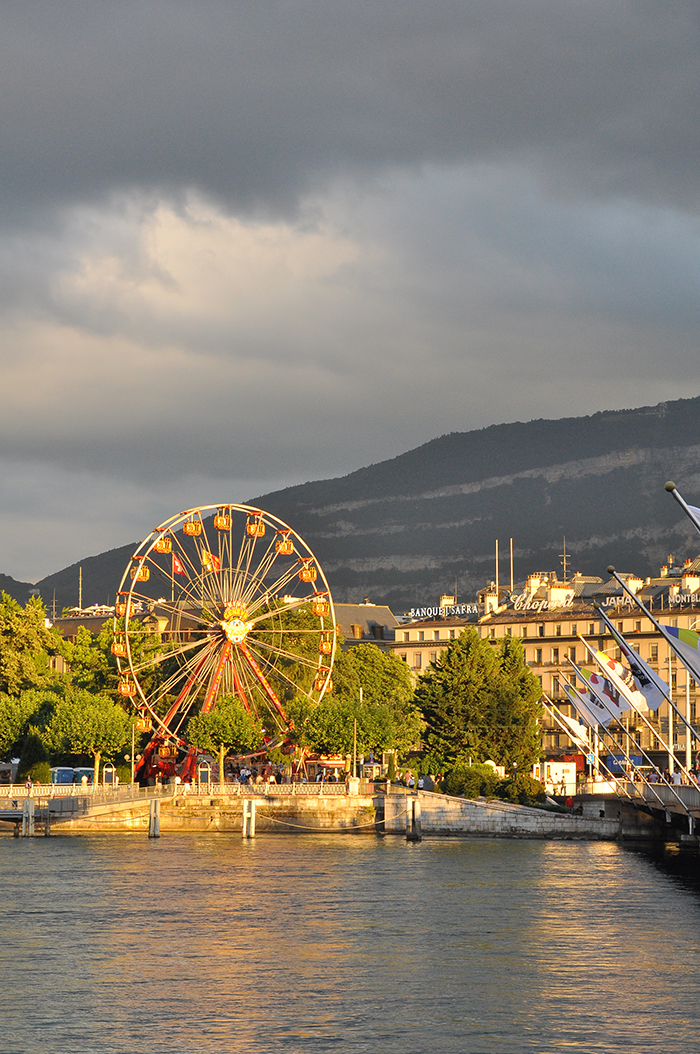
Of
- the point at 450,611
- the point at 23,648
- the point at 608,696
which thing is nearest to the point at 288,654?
the point at 23,648

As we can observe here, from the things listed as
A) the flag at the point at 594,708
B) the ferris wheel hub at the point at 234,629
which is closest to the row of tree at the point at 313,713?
the ferris wheel hub at the point at 234,629

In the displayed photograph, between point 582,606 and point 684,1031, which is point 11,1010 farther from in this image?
point 582,606

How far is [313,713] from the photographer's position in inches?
4402

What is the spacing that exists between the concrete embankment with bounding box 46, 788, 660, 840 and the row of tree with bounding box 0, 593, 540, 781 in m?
8.96

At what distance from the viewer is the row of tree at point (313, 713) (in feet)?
365

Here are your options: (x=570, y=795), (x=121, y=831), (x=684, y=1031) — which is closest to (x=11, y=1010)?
(x=684, y=1031)

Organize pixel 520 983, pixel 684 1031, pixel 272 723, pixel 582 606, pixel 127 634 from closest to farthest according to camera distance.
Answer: pixel 684 1031
pixel 520 983
pixel 127 634
pixel 272 723
pixel 582 606

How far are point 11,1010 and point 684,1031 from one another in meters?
15.2

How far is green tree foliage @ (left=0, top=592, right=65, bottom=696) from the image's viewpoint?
134250 mm

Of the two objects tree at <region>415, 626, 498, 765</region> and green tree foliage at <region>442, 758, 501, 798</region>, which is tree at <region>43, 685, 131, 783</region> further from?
green tree foliage at <region>442, 758, 501, 798</region>

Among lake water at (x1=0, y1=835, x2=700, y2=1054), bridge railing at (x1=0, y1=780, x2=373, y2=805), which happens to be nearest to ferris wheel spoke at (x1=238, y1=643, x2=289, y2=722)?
bridge railing at (x1=0, y1=780, x2=373, y2=805)

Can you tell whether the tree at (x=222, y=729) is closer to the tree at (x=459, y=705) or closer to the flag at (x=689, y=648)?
the tree at (x=459, y=705)

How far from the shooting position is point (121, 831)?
98.9 m

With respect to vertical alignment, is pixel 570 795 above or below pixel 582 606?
below
